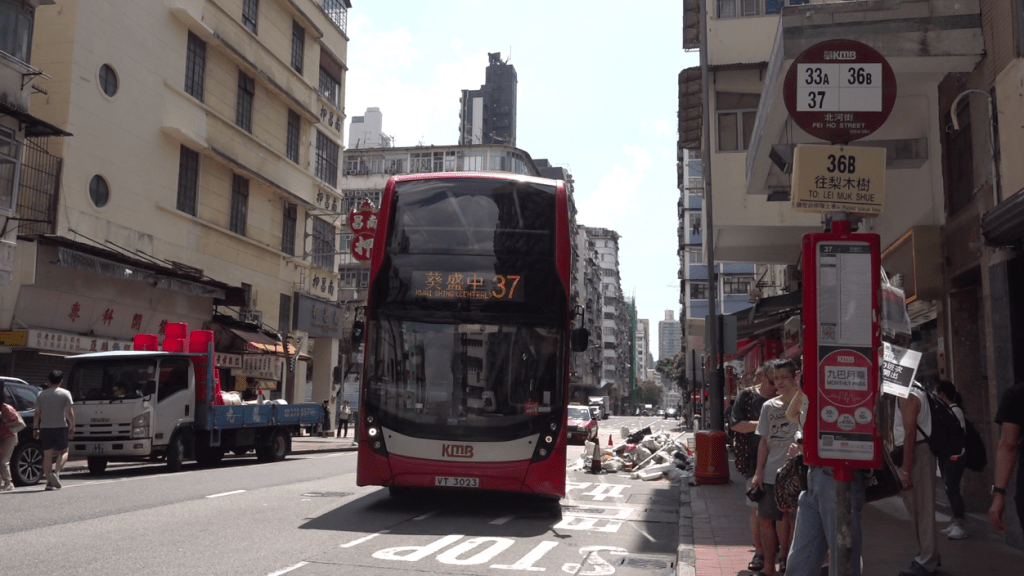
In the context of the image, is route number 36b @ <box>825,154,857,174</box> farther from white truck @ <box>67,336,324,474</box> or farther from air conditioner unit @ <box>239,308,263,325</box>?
air conditioner unit @ <box>239,308,263,325</box>

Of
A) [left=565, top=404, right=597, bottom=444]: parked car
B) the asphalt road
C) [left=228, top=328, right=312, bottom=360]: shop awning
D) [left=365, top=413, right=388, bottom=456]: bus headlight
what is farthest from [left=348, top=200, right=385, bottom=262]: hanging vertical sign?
[left=365, top=413, right=388, bottom=456]: bus headlight

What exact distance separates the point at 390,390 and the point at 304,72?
2753cm

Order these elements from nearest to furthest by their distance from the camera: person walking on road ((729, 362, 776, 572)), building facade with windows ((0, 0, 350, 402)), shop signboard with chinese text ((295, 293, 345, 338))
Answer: person walking on road ((729, 362, 776, 572)), building facade with windows ((0, 0, 350, 402)), shop signboard with chinese text ((295, 293, 345, 338))

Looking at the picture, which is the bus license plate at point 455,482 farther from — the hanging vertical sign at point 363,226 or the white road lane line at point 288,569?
the hanging vertical sign at point 363,226

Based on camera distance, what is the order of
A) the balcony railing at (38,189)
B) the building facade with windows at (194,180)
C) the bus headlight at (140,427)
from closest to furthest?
the bus headlight at (140,427) → the balcony railing at (38,189) → the building facade with windows at (194,180)

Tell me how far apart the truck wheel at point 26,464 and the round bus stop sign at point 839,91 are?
46.5 ft

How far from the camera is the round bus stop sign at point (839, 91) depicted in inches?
198

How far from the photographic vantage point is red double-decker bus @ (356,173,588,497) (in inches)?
462

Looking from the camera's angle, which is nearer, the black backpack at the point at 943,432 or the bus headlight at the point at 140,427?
the black backpack at the point at 943,432

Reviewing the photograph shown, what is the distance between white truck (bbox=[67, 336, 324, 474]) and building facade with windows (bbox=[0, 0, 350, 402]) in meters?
4.20

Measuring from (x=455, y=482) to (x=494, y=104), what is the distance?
109985 millimetres

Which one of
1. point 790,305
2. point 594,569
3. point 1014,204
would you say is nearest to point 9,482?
point 594,569

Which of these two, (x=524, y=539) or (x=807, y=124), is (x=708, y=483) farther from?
(x=807, y=124)

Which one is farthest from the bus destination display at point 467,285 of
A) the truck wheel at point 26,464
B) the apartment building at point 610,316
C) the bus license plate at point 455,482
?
the apartment building at point 610,316
